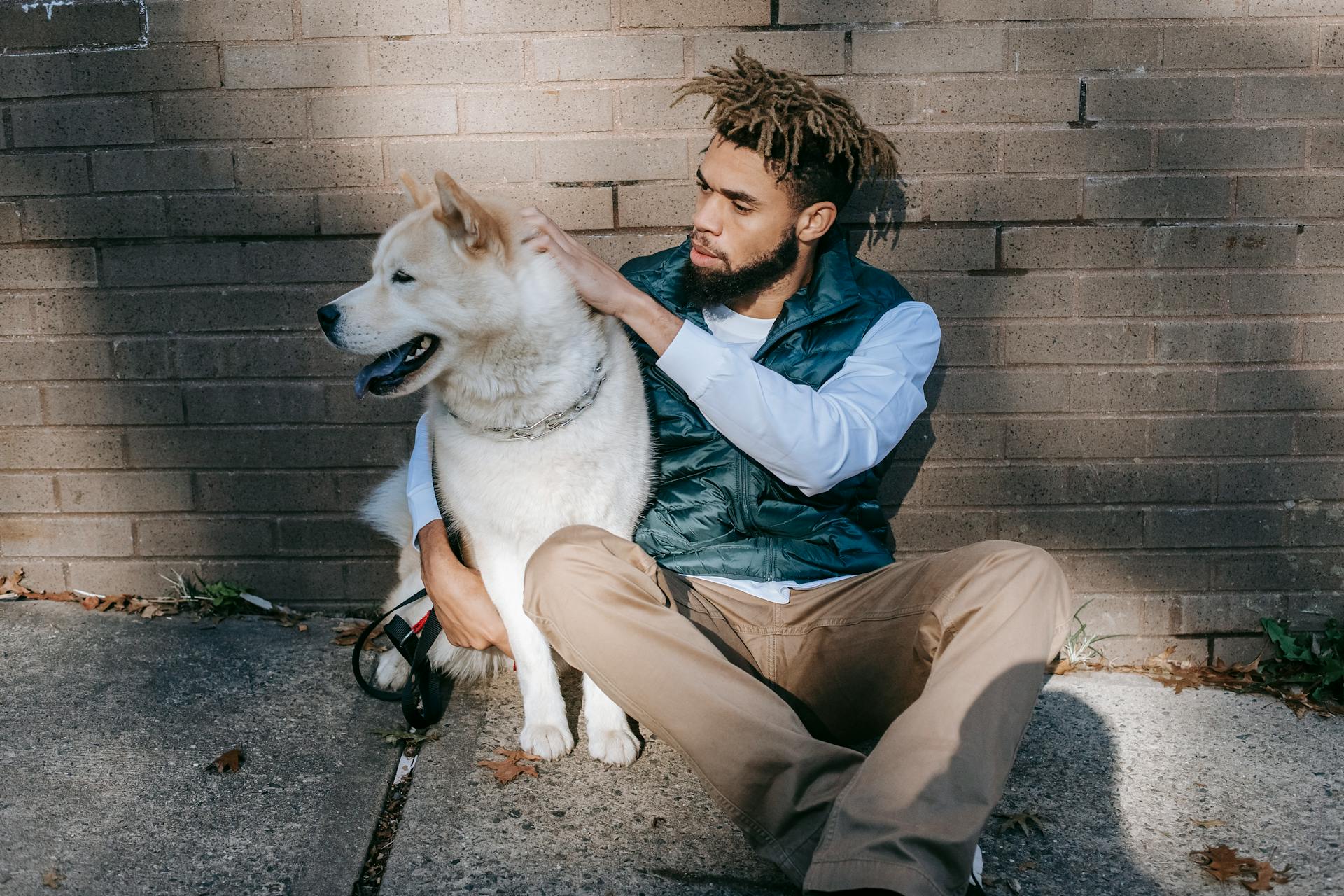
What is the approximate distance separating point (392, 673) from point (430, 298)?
1.21 metres

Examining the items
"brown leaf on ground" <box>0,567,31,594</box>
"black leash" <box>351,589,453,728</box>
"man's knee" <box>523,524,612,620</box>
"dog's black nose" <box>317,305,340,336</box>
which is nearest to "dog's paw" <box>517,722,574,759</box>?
"black leash" <box>351,589,453,728</box>

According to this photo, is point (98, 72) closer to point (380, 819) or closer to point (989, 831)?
point (380, 819)

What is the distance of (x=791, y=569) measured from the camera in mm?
2588

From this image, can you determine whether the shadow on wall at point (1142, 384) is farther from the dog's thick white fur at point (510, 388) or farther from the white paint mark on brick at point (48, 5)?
the white paint mark on brick at point (48, 5)

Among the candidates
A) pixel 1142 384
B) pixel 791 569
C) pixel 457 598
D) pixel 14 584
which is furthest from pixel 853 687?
pixel 14 584

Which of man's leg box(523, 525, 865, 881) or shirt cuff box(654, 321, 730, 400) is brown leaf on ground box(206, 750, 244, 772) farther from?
shirt cuff box(654, 321, 730, 400)

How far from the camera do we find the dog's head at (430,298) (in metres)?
2.40

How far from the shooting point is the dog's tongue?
2.49 meters

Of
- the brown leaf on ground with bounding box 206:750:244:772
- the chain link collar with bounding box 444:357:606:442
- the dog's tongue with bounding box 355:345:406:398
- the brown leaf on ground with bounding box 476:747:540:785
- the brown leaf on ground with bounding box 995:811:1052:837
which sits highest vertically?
the dog's tongue with bounding box 355:345:406:398

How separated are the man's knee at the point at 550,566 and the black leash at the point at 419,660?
520 mm

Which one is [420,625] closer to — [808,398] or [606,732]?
[606,732]

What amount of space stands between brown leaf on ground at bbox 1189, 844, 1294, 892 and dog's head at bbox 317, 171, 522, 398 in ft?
6.55

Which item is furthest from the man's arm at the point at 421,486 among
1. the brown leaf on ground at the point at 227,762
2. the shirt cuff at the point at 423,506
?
the brown leaf on ground at the point at 227,762

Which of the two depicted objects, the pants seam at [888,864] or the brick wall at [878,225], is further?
the brick wall at [878,225]
